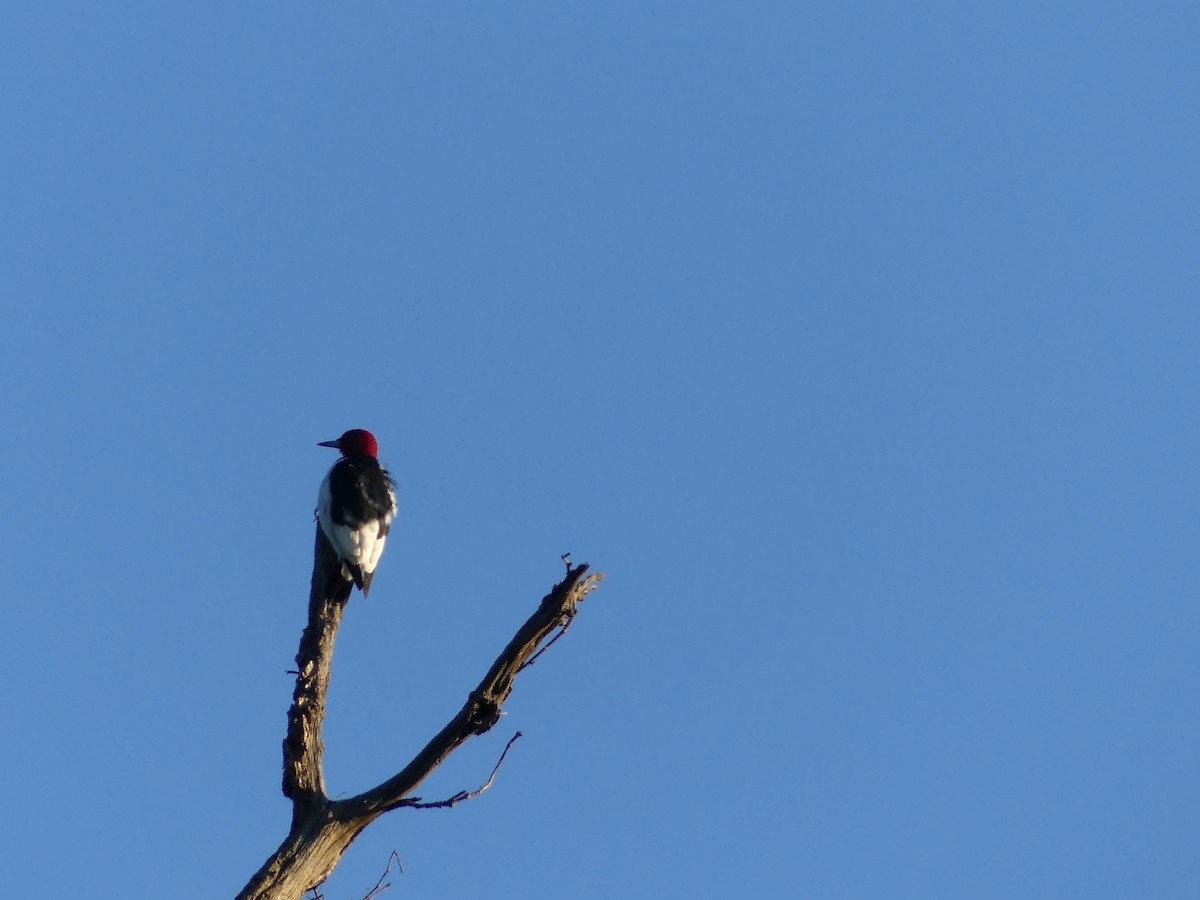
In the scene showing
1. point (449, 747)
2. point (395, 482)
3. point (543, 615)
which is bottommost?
point (449, 747)

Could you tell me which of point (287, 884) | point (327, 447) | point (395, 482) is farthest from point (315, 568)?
point (327, 447)

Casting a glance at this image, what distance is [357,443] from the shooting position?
943cm

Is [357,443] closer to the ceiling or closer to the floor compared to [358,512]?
closer to the ceiling

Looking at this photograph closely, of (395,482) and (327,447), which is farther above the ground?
(327,447)

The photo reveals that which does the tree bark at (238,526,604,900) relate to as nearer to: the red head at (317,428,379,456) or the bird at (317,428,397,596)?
the bird at (317,428,397,596)

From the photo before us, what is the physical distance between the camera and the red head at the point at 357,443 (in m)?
9.43

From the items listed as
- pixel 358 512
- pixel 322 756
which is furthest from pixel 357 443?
pixel 322 756

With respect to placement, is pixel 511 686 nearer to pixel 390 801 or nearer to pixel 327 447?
pixel 390 801

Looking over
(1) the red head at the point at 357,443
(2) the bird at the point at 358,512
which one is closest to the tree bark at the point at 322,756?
(2) the bird at the point at 358,512

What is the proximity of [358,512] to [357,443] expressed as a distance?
6.90 feet

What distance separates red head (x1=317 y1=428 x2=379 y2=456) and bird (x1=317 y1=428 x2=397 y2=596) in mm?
429

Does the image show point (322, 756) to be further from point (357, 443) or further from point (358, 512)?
point (357, 443)

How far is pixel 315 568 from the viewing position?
6.08 m

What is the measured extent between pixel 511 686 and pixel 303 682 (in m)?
0.95
